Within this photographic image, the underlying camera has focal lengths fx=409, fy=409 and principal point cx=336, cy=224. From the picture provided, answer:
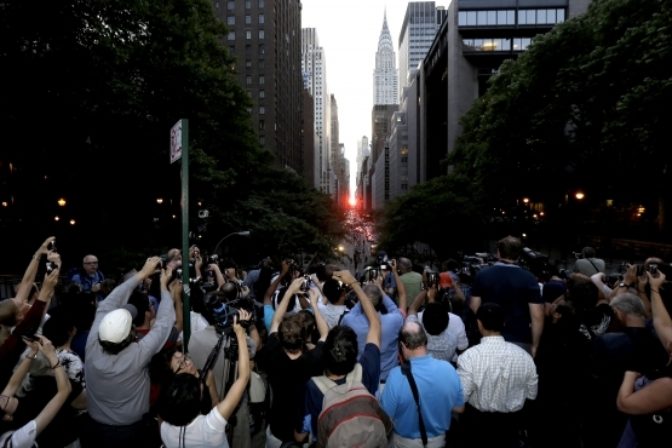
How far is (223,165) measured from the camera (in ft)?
86.0

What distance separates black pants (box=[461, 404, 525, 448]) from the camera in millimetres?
3639

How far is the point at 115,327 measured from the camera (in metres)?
3.12

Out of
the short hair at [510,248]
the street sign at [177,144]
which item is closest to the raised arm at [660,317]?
the short hair at [510,248]

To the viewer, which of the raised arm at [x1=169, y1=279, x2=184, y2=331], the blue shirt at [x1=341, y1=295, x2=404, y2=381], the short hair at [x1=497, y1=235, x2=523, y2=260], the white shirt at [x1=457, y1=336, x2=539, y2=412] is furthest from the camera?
the short hair at [x1=497, y1=235, x2=523, y2=260]

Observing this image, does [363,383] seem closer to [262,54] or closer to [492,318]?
[492,318]

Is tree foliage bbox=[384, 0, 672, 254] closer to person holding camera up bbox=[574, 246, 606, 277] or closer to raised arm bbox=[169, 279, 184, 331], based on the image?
person holding camera up bbox=[574, 246, 606, 277]

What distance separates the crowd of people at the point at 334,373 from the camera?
8.75 ft

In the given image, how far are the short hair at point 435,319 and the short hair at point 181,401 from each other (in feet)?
9.06

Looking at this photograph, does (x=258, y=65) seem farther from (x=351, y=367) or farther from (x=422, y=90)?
(x=351, y=367)

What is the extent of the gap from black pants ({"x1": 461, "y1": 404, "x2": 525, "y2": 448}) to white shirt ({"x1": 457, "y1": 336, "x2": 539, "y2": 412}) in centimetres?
7

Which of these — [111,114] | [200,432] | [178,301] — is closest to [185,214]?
[178,301]

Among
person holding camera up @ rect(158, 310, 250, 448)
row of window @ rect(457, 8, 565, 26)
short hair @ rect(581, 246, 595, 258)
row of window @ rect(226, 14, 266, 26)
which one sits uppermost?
row of window @ rect(226, 14, 266, 26)

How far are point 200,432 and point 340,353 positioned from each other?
1.02m

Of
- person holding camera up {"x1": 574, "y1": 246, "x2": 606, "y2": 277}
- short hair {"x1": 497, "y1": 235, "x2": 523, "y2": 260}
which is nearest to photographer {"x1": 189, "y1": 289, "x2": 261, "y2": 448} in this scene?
short hair {"x1": 497, "y1": 235, "x2": 523, "y2": 260}
